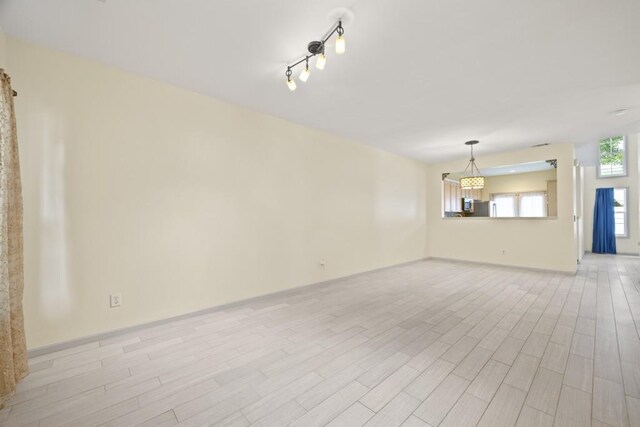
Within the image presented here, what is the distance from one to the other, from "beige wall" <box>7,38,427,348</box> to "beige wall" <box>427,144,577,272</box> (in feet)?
12.8

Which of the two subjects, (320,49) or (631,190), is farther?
(631,190)

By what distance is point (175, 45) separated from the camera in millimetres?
2166

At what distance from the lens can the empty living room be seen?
166 centimetres

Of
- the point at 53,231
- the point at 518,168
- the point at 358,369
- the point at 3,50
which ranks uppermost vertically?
the point at 3,50

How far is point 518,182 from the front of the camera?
28.5 ft

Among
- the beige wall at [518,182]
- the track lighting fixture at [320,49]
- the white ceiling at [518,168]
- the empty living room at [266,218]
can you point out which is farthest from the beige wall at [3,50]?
the beige wall at [518,182]

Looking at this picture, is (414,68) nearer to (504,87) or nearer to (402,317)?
(504,87)

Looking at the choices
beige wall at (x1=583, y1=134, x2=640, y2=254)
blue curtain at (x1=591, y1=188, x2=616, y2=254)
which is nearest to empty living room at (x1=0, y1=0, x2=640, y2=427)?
blue curtain at (x1=591, y1=188, x2=616, y2=254)

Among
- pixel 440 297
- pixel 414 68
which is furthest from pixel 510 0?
pixel 440 297

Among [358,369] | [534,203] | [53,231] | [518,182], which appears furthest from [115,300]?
[534,203]

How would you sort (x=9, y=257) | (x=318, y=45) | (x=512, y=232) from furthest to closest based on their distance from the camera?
(x=512, y=232) < (x=318, y=45) < (x=9, y=257)

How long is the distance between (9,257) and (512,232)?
24.4 ft

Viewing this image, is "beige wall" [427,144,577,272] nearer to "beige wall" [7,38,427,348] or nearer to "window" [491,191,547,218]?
"window" [491,191,547,218]

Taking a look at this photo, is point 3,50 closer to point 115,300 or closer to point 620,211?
point 115,300
